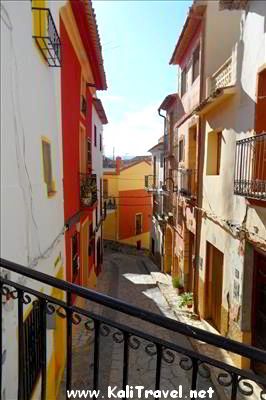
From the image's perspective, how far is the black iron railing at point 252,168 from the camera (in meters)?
5.21

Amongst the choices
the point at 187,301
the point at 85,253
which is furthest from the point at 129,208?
the point at 187,301

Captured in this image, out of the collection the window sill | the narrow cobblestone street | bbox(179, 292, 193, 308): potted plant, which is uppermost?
the window sill

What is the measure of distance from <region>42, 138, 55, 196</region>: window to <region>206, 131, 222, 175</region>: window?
495 cm

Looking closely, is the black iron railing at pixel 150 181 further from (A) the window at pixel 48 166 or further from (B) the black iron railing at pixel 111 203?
(A) the window at pixel 48 166

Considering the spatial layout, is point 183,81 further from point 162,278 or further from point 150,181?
point 150,181

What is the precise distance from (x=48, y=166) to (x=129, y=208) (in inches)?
937

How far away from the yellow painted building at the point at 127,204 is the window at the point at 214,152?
60.7 feet

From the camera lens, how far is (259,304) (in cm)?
609

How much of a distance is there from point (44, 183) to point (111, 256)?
18322 mm

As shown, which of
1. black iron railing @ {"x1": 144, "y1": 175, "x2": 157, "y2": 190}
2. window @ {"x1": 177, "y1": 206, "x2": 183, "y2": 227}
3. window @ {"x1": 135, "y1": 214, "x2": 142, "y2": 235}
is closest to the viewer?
window @ {"x1": 177, "y1": 206, "x2": 183, "y2": 227}

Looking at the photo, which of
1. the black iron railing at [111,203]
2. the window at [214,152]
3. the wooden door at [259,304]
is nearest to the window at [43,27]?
the wooden door at [259,304]

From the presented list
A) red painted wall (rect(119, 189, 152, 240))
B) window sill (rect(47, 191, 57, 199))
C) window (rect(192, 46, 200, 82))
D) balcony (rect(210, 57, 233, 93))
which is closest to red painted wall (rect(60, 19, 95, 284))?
window sill (rect(47, 191, 57, 199))

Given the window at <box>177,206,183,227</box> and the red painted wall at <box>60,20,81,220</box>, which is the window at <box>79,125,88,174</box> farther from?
the window at <box>177,206,183,227</box>

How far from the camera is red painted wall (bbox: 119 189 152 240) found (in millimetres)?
28638
